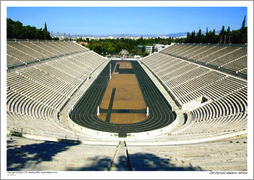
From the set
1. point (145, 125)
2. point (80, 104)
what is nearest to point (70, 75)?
point (80, 104)

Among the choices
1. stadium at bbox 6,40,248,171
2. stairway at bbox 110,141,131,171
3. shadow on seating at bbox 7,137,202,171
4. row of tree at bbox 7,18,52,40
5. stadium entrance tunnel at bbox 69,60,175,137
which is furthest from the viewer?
row of tree at bbox 7,18,52,40

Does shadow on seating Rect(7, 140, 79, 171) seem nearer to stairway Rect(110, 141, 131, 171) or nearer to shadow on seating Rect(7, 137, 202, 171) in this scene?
shadow on seating Rect(7, 137, 202, 171)

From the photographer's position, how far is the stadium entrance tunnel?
17.3 m

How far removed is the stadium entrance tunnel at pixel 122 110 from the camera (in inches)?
683

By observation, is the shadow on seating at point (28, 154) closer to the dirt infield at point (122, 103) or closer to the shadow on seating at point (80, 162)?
the shadow on seating at point (80, 162)

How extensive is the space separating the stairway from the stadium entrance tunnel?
547cm

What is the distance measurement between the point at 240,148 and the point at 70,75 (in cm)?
2837

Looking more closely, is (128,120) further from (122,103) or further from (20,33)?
(20,33)

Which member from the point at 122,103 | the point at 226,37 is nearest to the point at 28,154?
the point at 122,103

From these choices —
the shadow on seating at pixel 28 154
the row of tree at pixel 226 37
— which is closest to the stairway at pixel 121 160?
the shadow on seating at pixel 28 154

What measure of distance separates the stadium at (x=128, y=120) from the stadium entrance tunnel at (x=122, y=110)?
0.31 feet

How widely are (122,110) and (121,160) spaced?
42.0 ft

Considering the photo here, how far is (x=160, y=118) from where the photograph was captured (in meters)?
19.3

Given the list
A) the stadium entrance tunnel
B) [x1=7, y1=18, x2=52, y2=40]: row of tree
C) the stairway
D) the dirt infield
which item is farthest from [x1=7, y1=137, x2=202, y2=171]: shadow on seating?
[x1=7, y1=18, x2=52, y2=40]: row of tree
